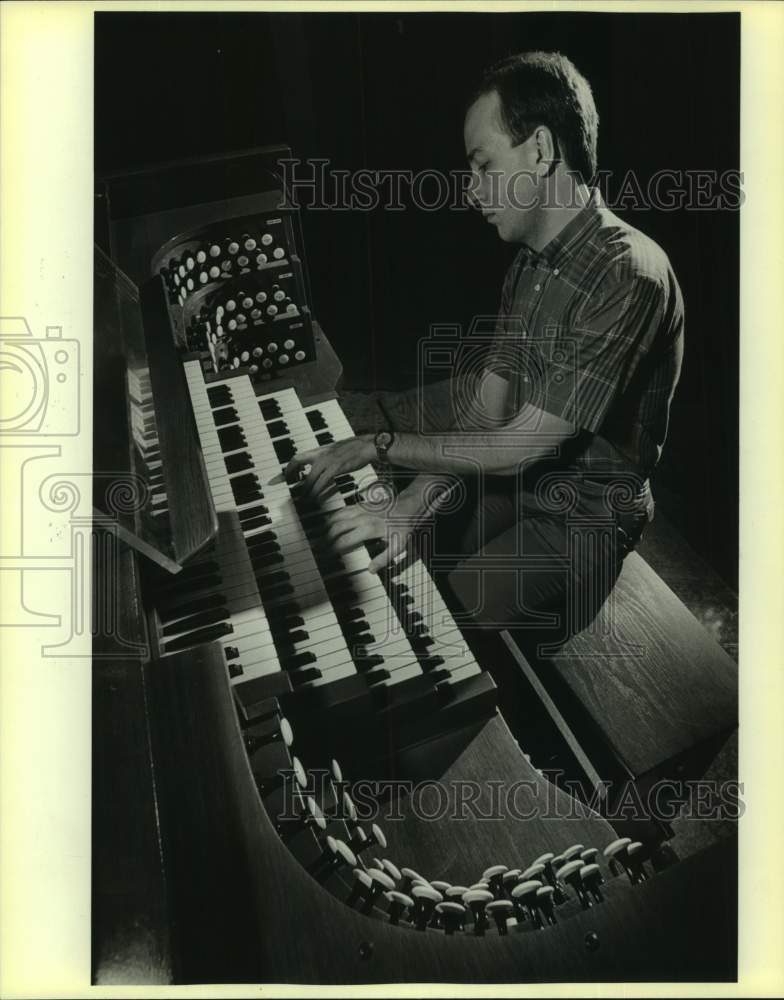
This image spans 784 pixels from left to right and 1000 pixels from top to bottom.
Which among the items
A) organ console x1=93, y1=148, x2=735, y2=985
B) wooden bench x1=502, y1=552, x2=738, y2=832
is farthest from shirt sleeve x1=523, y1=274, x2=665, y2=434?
organ console x1=93, y1=148, x2=735, y2=985

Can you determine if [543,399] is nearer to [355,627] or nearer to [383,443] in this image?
[383,443]

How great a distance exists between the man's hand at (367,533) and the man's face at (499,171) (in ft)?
2.47

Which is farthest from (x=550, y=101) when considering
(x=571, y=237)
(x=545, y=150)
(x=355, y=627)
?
(x=355, y=627)

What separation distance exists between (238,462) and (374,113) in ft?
3.03

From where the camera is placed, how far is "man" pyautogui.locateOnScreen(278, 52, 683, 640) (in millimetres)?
2330

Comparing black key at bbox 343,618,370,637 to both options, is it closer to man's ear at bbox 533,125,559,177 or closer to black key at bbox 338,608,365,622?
black key at bbox 338,608,365,622

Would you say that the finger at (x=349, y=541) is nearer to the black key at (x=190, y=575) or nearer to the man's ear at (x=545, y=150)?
the black key at (x=190, y=575)

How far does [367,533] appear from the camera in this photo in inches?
90.7

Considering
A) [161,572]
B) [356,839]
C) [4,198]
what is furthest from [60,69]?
[356,839]

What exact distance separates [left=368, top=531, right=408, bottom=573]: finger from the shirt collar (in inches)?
29.7

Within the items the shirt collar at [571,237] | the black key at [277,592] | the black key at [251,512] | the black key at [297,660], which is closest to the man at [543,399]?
the shirt collar at [571,237]

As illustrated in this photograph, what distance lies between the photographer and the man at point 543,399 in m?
2.33

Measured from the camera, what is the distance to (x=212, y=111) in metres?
2.38

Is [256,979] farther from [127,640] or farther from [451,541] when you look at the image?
[451,541]
